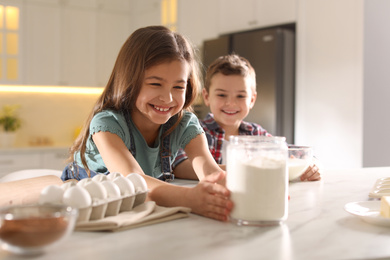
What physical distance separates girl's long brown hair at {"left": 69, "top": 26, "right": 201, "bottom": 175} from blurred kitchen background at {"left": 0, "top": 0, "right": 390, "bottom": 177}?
6.11ft

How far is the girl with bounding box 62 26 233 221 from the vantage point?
1312 millimetres

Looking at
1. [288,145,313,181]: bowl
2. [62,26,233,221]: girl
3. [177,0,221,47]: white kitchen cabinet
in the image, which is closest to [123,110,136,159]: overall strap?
[62,26,233,221]: girl

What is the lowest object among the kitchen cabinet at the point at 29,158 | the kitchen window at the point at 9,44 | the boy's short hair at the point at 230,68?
the kitchen cabinet at the point at 29,158

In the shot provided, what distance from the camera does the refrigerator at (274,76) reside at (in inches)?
131

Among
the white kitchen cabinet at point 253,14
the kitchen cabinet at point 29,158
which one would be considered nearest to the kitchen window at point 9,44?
the kitchen cabinet at point 29,158

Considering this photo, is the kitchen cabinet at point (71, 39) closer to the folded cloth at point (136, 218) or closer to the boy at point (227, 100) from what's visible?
the boy at point (227, 100)

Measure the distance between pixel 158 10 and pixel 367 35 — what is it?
249 cm

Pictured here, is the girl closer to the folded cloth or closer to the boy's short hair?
the folded cloth

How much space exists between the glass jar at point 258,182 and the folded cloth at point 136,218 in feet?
0.36

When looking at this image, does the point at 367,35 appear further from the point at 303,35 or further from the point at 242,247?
the point at 242,247

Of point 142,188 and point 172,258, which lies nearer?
point 172,258

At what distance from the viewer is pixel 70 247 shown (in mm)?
654

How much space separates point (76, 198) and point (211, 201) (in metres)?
0.26

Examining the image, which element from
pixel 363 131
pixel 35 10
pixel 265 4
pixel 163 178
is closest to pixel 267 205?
pixel 163 178
